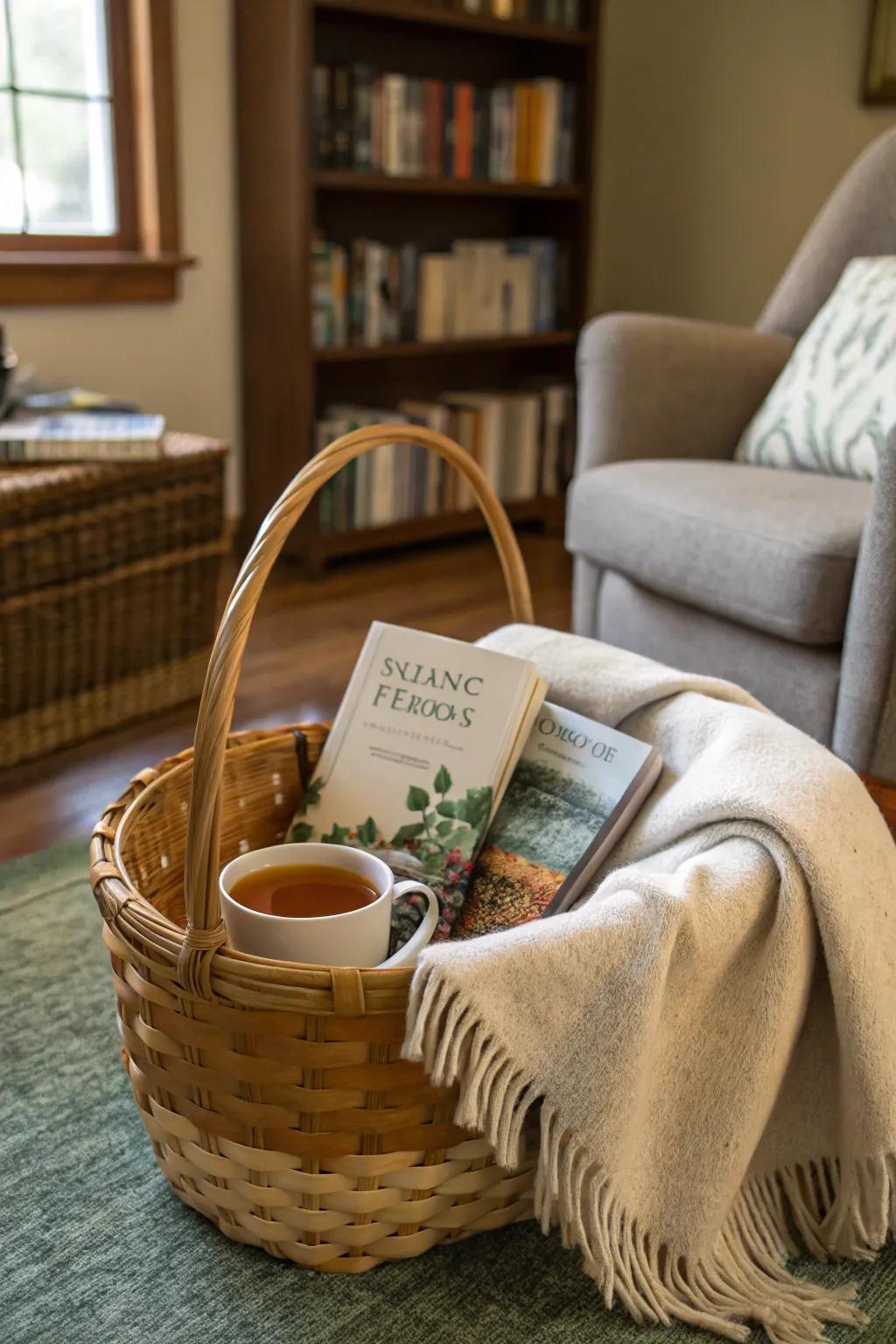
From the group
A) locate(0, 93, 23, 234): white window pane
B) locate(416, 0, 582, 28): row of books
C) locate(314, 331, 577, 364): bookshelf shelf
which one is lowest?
locate(314, 331, 577, 364): bookshelf shelf

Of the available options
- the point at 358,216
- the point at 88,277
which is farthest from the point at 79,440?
the point at 358,216

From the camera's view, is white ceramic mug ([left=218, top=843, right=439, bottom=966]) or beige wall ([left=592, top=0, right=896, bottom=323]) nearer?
white ceramic mug ([left=218, top=843, right=439, bottom=966])

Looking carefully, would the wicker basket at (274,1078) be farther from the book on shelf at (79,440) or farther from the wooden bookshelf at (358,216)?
the wooden bookshelf at (358,216)

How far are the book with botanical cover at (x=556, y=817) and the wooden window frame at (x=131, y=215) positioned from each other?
1738mm

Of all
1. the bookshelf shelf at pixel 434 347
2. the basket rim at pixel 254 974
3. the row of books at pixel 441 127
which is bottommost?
the basket rim at pixel 254 974

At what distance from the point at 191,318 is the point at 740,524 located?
1.55 m

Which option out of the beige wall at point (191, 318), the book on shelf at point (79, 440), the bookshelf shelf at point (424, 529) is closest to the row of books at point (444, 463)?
the bookshelf shelf at point (424, 529)

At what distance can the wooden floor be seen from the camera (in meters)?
1.63

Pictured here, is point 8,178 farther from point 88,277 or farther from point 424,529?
point 424,529

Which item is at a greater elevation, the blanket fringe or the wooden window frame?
the wooden window frame

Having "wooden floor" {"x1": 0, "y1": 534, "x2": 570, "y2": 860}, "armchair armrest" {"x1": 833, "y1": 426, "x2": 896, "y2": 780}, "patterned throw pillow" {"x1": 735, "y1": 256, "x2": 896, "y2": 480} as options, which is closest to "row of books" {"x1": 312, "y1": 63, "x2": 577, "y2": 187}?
"wooden floor" {"x1": 0, "y1": 534, "x2": 570, "y2": 860}

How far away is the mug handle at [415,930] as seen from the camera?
2.70 feet

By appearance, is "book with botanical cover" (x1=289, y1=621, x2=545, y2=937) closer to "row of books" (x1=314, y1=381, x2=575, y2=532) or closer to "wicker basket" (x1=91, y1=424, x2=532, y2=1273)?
"wicker basket" (x1=91, y1=424, x2=532, y2=1273)

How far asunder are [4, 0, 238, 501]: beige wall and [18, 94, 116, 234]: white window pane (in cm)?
16
